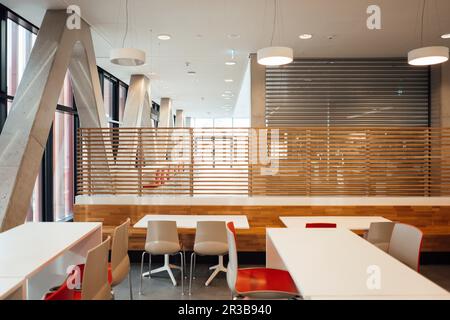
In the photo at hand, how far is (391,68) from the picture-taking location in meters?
8.18

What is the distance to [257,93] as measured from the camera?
802 cm

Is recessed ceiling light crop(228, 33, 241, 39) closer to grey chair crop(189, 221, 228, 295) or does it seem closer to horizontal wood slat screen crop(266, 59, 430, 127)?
horizontal wood slat screen crop(266, 59, 430, 127)

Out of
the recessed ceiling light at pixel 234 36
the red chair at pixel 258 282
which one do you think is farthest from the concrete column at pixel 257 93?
the red chair at pixel 258 282

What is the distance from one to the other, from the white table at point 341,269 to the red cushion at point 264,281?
313 mm

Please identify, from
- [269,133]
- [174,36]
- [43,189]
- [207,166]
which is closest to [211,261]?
[207,166]

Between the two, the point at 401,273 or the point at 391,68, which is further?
the point at 391,68

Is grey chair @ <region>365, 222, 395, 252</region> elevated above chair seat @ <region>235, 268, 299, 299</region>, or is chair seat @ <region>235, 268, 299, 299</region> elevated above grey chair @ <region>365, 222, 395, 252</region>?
grey chair @ <region>365, 222, 395, 252</region>

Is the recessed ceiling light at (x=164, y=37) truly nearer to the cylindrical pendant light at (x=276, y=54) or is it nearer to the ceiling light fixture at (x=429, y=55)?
the cylindrical pendant light at (x=276, y=54)

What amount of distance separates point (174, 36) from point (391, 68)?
15.3ft

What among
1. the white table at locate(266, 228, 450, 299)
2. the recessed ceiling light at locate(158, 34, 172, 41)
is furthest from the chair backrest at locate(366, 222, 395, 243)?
the recessed ceiling light at locate(158, 34, 172, 41)

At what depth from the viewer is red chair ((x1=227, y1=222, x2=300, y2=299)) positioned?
2.83 m

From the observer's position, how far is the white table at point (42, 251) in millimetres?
2420
